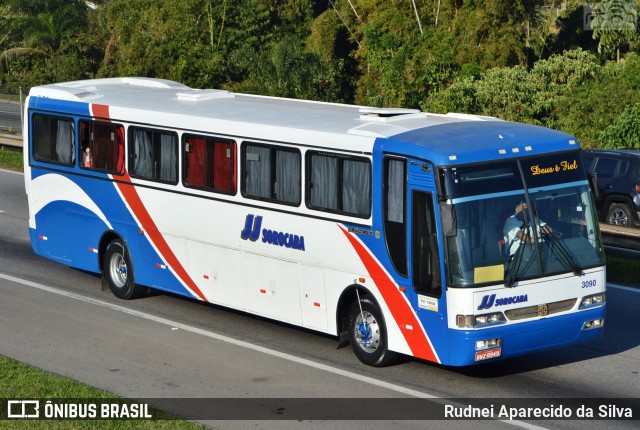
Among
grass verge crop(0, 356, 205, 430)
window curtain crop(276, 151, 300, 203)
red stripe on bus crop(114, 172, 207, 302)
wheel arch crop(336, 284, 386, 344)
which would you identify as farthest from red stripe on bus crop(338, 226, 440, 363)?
red stripe on bus crop(114, 172, 207, 302)

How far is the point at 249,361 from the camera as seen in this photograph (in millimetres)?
13539

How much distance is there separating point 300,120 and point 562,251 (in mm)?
3864

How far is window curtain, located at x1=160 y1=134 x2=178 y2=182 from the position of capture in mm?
15703

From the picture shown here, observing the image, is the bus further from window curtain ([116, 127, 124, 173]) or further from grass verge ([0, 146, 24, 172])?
grass verge ([0, 146, 24, 172])

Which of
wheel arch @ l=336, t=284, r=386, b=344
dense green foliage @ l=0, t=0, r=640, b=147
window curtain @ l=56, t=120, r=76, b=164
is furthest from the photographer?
dense green foliage @ l=0, t=0, r=640, b=147

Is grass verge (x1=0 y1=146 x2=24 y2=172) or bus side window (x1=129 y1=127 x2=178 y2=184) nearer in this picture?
bus side window (x1=129 y1=127 x2=178 y2=184)

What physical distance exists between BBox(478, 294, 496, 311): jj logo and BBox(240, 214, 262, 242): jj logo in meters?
3.65

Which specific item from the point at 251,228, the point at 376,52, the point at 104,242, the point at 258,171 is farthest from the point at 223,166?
the point at 376,52

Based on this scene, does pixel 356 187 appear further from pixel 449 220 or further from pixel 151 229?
pixel 151 229

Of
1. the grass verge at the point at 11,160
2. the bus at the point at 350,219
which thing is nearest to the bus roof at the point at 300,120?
the bus at the point at 350,219

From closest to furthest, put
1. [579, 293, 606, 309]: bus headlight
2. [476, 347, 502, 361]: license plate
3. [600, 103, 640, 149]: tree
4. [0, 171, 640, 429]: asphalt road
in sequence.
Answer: [476, 347, 502, 361]: license plate
[0, 171, 640, 429]: asphalt road
[579, 293, 606, 309]: bus headlight
[600, 103, 640, 149]: tree

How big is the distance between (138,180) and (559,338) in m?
6.85

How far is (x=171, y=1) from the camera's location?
50656 mm

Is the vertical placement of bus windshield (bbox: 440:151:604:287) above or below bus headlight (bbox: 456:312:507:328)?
above
